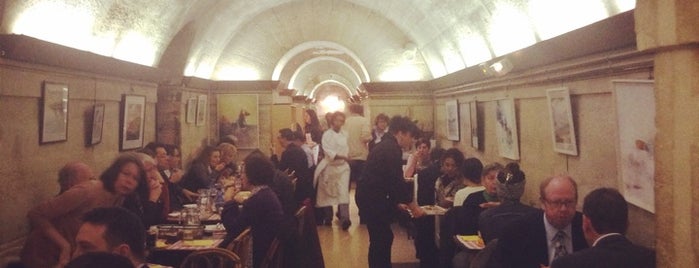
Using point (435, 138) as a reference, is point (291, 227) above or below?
below

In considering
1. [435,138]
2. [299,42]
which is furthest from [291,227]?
[299,42]

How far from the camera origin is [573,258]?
301cm

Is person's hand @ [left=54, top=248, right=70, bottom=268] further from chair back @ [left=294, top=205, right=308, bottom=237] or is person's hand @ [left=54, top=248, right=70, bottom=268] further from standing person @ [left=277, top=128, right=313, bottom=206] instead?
standing person @ [left=277, top=128, right=313, bottom=206]

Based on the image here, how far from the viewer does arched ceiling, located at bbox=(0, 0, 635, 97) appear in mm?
6125

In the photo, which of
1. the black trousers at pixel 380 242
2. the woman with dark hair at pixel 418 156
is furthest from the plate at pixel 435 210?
the woman with dark hair at pixel 418 156

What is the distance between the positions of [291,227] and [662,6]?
3.50 meters

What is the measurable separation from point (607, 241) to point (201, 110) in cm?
987

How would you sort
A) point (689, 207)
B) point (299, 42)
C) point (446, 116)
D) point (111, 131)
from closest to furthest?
point (689, 207)
point (111, 131)
point (446, 116)
point (299, 42)

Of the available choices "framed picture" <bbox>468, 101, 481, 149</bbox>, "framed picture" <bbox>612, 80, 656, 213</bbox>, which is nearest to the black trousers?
"framed picture" <bbox>612, 80, 656, 213</bbox>

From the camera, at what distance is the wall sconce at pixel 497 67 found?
7.12 meters

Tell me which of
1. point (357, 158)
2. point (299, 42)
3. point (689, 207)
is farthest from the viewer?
point (299, 42)

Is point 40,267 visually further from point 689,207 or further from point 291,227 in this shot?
point 689,207

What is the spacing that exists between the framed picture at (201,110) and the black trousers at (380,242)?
20.4ft

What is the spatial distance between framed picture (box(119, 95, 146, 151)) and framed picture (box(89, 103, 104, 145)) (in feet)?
2.50
